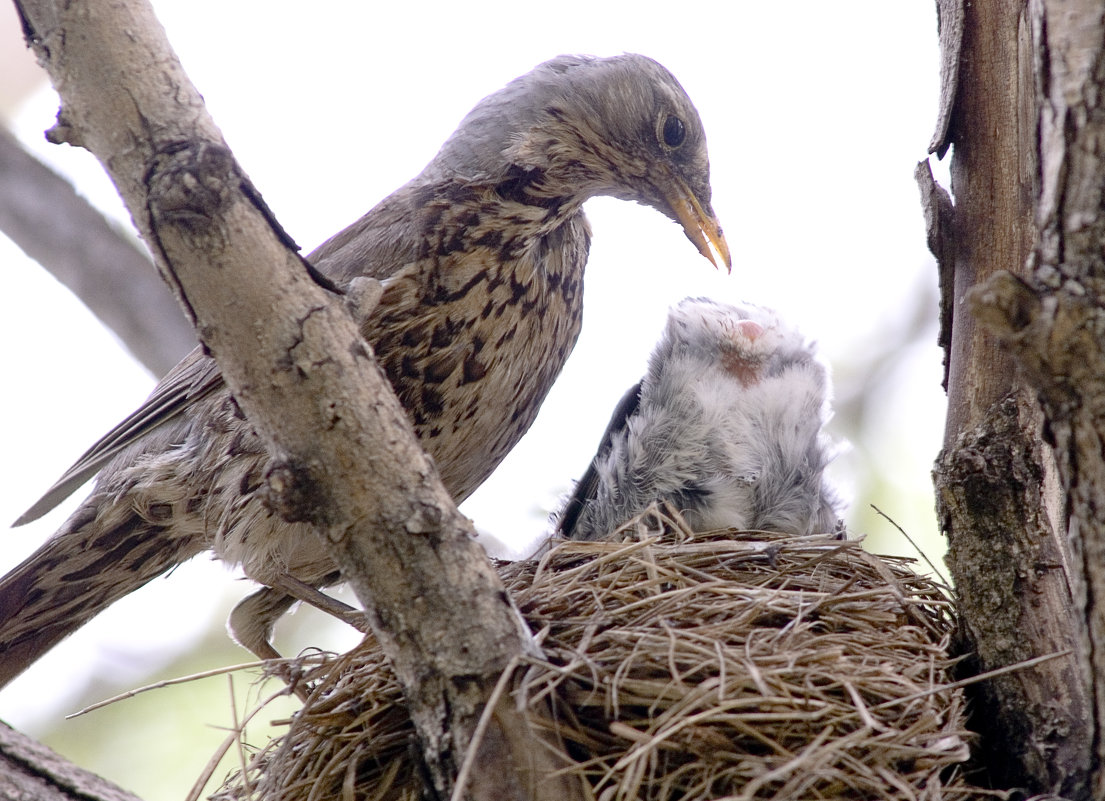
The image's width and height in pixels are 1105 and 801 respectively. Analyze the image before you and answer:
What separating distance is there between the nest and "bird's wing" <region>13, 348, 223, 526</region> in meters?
0.93

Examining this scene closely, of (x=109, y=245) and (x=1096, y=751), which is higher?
(x=109, y=245)

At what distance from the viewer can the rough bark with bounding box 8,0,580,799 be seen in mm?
1853

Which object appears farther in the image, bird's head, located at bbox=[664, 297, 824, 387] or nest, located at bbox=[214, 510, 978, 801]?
bird's head, located at bbox=[664, 297, 824, 387]

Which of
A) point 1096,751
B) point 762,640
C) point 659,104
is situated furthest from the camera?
point 659,104

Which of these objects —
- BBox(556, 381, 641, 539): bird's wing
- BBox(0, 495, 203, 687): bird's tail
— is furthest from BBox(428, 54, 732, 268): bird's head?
BBox(0, 495, 203, 687): bird's tail

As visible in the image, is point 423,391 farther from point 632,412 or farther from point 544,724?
point 544,724

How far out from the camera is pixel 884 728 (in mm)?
1976

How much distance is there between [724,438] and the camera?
10.1ft

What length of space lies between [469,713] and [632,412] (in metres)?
1.65

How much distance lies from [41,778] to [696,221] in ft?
7.15

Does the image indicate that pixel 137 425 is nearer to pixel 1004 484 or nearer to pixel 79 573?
pixel 79 573

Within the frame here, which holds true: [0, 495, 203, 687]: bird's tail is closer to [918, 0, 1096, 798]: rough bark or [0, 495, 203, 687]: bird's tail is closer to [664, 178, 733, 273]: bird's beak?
[664, 178, 733, 273]: bird's beak

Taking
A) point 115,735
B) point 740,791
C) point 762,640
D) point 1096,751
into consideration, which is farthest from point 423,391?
point 115,735

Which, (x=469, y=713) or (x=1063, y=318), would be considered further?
(x=469, y=713)
